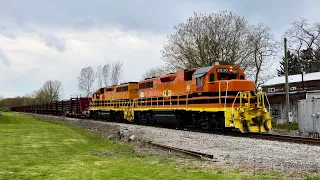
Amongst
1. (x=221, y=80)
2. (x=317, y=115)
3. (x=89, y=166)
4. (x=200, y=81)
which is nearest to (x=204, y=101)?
(x=200, y=81)

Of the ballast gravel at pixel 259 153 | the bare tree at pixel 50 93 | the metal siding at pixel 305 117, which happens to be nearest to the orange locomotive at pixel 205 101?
the metal siding at pixel 305 117

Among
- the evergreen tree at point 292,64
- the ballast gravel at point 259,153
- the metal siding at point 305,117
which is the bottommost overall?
the ballast gravel at point 259,153

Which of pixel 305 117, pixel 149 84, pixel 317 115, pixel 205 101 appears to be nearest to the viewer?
pixel 317 115

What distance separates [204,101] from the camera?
19750mm

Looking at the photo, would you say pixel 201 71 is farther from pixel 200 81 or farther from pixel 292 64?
pixel 292 64

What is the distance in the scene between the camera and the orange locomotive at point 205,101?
59.2ft

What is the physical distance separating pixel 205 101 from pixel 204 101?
0.09 m

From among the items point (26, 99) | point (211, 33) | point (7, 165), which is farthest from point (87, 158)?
point (26, 99)

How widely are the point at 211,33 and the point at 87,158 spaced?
32.8 meters

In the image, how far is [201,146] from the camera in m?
13.6

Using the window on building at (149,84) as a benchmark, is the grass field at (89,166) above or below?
below

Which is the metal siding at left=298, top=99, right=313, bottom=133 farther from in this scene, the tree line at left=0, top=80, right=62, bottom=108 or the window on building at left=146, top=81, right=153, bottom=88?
the tree line at left=0, top=80, right=62, bottom=108

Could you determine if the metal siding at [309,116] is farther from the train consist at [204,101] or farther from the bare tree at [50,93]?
the bare tree at [50,93]

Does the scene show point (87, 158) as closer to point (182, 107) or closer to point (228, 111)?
point (228, 111)
